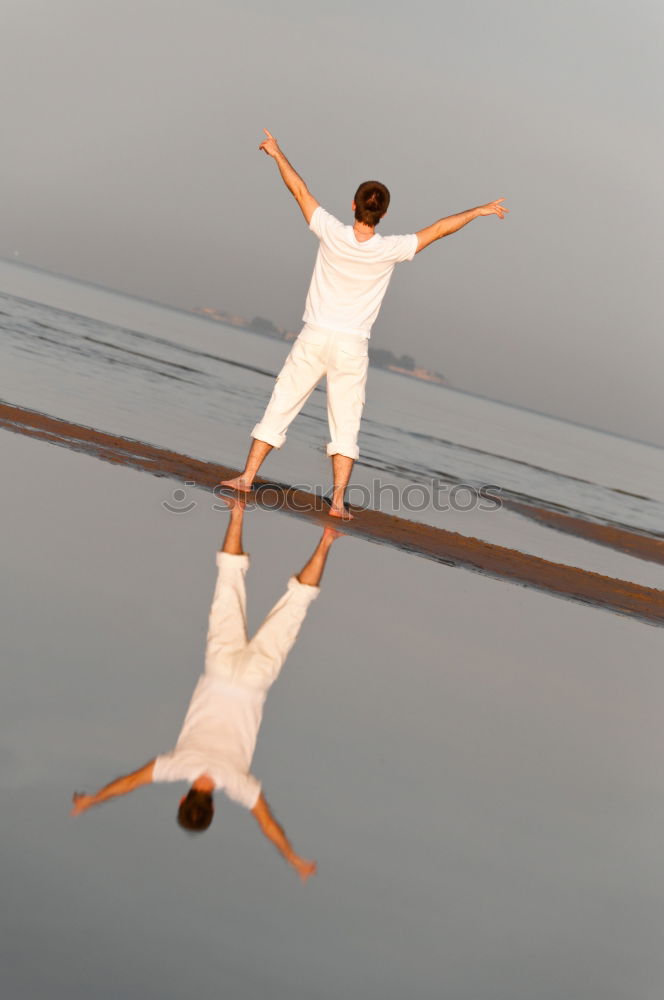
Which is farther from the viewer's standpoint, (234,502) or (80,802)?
(234,502)

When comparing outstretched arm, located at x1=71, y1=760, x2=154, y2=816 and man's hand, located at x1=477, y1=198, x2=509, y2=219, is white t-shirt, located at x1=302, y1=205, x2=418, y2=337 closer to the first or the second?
man's hand, located at x1=477, y1=198, x2=509, y2=219

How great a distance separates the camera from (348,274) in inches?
279

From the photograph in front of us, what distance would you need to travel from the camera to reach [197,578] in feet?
16.8

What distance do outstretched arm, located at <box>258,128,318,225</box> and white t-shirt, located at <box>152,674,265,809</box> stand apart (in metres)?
4.20

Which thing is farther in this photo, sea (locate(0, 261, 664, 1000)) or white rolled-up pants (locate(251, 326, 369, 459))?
white rolled-up pants (locate(251, 326, 369, 459))

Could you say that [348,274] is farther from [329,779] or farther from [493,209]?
[329,779]

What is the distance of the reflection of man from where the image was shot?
8.83 ft

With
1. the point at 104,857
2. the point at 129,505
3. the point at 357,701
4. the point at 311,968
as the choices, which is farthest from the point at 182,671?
the point at 129,505

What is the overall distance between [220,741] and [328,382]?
4511mm

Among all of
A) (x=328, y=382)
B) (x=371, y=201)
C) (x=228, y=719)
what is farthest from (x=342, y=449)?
(x=228, y=719)

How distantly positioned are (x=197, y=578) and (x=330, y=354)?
2551 mm

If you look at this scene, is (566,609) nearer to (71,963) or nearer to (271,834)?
(271,834)

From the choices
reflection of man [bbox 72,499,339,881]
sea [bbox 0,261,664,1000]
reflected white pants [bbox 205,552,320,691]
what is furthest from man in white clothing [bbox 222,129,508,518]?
reflection of man [bbox 72,499,339,881]

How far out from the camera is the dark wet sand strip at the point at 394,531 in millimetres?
7535
